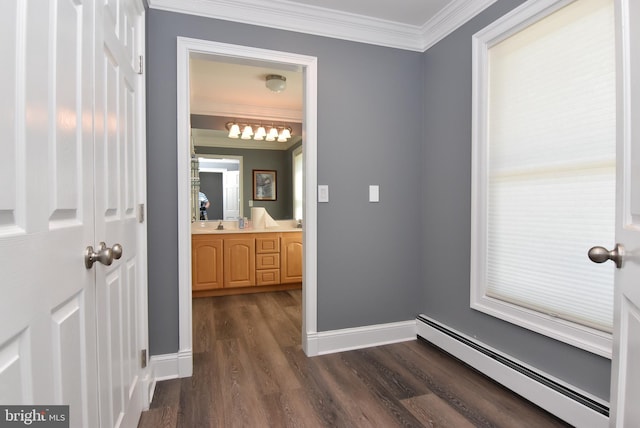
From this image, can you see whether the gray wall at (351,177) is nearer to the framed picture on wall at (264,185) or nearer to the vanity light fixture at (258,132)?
the vanity light fixture at (258,132)

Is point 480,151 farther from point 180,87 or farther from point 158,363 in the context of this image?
point 158,363

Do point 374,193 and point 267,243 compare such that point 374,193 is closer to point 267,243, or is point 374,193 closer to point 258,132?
point 267,243

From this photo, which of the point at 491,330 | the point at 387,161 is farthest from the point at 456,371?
the point at 387,161

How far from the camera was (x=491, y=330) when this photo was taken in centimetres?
205

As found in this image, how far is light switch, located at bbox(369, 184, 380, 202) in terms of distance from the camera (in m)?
2.54

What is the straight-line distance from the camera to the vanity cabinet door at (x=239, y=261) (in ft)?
13.1

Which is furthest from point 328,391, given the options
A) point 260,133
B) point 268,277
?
point 260,133

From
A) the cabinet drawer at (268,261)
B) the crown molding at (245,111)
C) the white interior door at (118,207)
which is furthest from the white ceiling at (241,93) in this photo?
the cabinet drawer at (268,261)

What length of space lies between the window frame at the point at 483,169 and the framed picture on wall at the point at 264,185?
3.34m

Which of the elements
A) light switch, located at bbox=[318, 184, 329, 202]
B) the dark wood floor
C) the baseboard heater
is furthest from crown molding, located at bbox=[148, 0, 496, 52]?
the dark wood floor

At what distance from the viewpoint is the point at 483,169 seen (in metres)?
2.11

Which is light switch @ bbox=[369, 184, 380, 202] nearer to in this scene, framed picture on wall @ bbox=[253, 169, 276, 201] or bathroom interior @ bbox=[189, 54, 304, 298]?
bathroom interior @ bbox=[189, 54, 304, 298]

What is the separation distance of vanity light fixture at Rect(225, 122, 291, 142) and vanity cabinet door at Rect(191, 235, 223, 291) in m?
1.36

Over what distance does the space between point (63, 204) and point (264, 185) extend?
13.8 feet
